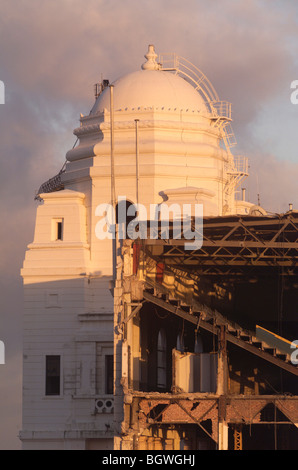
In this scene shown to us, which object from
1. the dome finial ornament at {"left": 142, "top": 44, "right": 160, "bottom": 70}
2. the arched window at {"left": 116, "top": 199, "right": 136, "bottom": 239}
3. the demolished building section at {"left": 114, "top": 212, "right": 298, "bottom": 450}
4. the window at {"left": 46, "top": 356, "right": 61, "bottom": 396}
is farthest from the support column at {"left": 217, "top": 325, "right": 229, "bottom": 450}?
the dome finial ornament at {"left": 142, "top": 44, "right": 160, "bottom": 70}

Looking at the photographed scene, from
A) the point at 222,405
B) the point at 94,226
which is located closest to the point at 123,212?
the point at 94,226

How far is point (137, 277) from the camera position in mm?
71188

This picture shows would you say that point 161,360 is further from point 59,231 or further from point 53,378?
point 59,231

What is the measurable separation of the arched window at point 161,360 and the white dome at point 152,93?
567 inches

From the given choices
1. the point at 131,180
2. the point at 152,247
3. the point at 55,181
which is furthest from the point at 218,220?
the point at 55,181

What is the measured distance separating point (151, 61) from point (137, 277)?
815 inches

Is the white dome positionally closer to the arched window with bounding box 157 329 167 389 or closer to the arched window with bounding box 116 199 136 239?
the arched window with bounding box 116 199 136 239

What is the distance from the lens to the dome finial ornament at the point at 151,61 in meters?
87.1

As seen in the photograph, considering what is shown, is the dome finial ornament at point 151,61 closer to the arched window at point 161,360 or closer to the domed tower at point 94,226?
the domed tower at point 94,226

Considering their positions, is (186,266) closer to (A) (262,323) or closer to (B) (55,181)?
(A) (262,323)

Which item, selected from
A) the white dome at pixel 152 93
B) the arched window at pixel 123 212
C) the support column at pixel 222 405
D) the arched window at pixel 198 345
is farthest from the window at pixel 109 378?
the white dome at pixel 152 93

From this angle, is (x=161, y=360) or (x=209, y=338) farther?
(x=209, y=338)

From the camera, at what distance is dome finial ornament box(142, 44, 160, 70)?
87062mm
